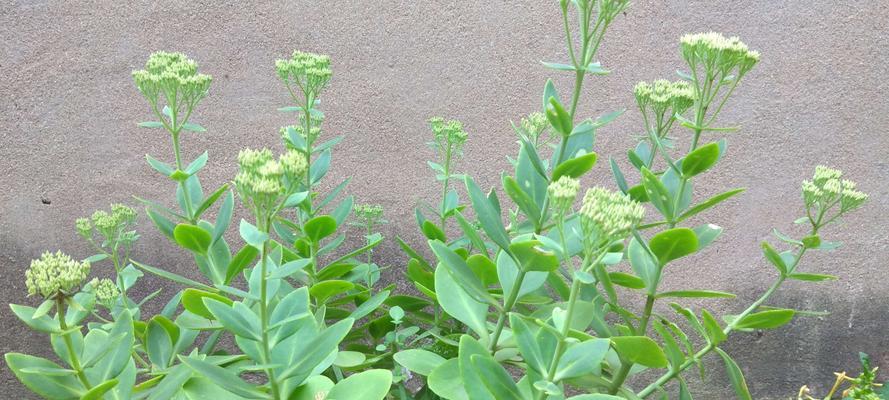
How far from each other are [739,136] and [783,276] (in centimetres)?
99

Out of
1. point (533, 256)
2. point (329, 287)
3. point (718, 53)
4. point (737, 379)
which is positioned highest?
point (718, 53)

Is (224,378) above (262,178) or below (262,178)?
below

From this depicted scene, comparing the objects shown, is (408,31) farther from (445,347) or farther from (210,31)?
(445,347)

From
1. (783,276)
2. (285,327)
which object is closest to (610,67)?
(783,276)

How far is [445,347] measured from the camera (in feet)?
4.16

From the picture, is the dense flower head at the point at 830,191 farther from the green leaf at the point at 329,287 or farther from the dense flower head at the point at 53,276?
the dense flower head at the point at 53,276

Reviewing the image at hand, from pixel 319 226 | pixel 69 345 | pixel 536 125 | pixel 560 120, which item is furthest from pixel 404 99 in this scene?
pixel 69 345

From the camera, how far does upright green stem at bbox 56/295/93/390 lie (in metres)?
0.80

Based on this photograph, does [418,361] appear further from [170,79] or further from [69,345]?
[170,79]

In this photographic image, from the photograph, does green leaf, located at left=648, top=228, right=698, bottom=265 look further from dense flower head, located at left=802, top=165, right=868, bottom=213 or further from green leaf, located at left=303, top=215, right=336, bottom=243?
green leaf, located at left=303, top=215, right=336, bottom=243

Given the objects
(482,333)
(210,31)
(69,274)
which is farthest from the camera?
(210,31)

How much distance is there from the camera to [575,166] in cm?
95

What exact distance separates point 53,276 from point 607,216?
66 cm

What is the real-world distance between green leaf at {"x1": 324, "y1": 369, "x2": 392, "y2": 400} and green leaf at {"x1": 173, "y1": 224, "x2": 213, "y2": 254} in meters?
0.30
